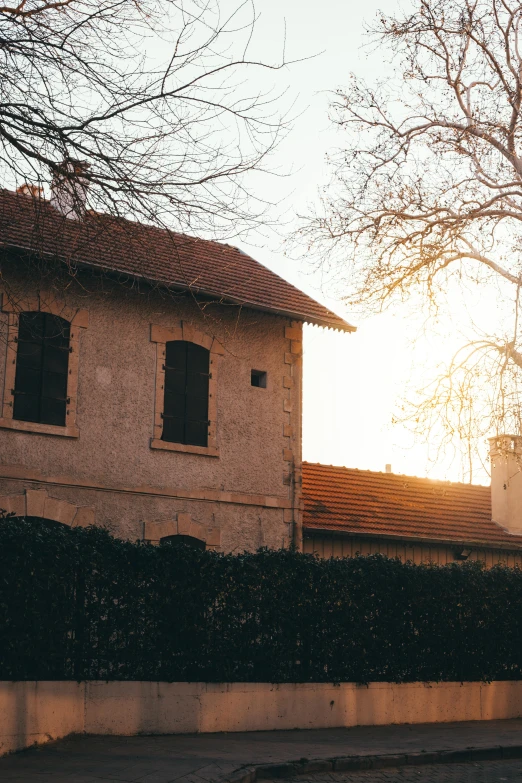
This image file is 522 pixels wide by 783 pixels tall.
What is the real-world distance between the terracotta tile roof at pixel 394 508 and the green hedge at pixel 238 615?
186 inches

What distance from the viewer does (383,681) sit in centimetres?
1294

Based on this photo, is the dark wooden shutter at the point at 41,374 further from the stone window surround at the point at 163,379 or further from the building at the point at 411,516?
the building at the point at 411,516

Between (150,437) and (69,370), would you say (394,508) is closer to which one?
(150,437)

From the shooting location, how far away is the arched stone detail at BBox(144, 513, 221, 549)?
15.3 m

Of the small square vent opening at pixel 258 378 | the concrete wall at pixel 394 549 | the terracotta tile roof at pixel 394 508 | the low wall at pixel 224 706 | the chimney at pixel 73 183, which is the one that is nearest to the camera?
the chimney at pixel 73 183

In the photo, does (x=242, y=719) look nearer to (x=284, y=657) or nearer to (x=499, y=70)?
(x=284, y=657)

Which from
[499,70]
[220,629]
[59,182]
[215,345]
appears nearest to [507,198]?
[499,70]

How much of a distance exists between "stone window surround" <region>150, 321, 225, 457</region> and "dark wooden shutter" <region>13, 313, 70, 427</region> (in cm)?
165

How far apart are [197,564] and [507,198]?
864cm

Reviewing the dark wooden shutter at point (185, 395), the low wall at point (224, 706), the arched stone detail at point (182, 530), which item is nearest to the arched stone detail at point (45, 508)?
the arched stone detail at point (182, 530)

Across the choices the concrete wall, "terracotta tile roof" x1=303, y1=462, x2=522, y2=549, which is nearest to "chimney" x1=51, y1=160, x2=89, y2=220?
the concrete wall

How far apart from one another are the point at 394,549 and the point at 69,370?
8.81m

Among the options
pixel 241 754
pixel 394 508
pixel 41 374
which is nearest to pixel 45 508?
pixel 41 374

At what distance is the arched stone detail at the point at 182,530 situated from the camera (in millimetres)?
15273
